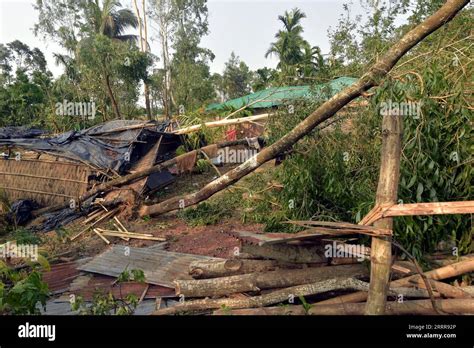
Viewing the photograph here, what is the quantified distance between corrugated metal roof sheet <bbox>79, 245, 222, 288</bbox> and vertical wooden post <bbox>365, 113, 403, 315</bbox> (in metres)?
2.72

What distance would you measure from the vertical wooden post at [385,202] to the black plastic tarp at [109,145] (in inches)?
316

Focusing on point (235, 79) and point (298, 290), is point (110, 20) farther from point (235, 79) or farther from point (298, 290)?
point (298, 290)

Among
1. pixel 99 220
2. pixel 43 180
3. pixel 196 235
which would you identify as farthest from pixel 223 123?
pixel 43 180

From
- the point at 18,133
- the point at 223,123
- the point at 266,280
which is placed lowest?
the point at 266,280

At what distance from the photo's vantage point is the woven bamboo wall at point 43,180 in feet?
32.7

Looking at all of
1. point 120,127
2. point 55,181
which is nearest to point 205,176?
point 120,127

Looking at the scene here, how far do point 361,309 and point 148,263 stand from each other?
11.7 feet

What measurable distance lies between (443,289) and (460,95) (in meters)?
2.19

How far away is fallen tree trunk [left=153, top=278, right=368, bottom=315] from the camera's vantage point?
3.92m

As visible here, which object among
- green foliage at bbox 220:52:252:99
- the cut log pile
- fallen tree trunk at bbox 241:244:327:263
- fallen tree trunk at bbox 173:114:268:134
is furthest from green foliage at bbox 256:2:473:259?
green foliage at bbox 220:52:252:99

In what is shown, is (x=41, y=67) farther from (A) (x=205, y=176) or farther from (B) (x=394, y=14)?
(B) (x=394, y=14)

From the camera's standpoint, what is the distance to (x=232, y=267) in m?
4.45

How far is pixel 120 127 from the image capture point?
36.7 ft

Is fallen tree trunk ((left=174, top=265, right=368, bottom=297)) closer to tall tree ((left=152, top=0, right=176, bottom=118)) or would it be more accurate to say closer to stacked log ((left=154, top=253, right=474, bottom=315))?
stacked log ((left=154, top=253, right=474, bottom=315))
